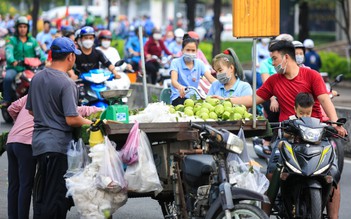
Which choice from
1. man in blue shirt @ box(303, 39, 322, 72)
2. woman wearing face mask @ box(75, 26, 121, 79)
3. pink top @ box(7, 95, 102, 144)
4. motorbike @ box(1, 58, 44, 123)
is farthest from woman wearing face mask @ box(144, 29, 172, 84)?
pink top @ box(7, 95, 102, 144)

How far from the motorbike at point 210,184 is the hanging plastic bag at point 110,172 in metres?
0.42

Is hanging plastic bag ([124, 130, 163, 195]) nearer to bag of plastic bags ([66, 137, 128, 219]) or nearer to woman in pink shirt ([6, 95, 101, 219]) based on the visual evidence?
bag of plastic bags ([66, 137, 128, 219])

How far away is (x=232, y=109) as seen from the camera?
8391 mm

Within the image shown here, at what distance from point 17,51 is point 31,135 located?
10.3 m

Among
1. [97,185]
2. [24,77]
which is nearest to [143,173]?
[97,185]

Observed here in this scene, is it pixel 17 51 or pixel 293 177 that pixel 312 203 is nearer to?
pixel 293 177

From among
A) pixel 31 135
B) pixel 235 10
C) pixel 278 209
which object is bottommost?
pixel 278 209

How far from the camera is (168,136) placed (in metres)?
8.09

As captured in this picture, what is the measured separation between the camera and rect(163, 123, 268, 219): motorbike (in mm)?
7188

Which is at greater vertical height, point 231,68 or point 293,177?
point 231,68

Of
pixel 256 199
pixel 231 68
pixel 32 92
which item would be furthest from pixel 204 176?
pixel 231 68

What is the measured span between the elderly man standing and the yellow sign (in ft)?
4.62

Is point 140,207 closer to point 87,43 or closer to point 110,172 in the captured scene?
point 110,172

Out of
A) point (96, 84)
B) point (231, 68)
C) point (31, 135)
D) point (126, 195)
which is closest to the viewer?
point (126, 195)
